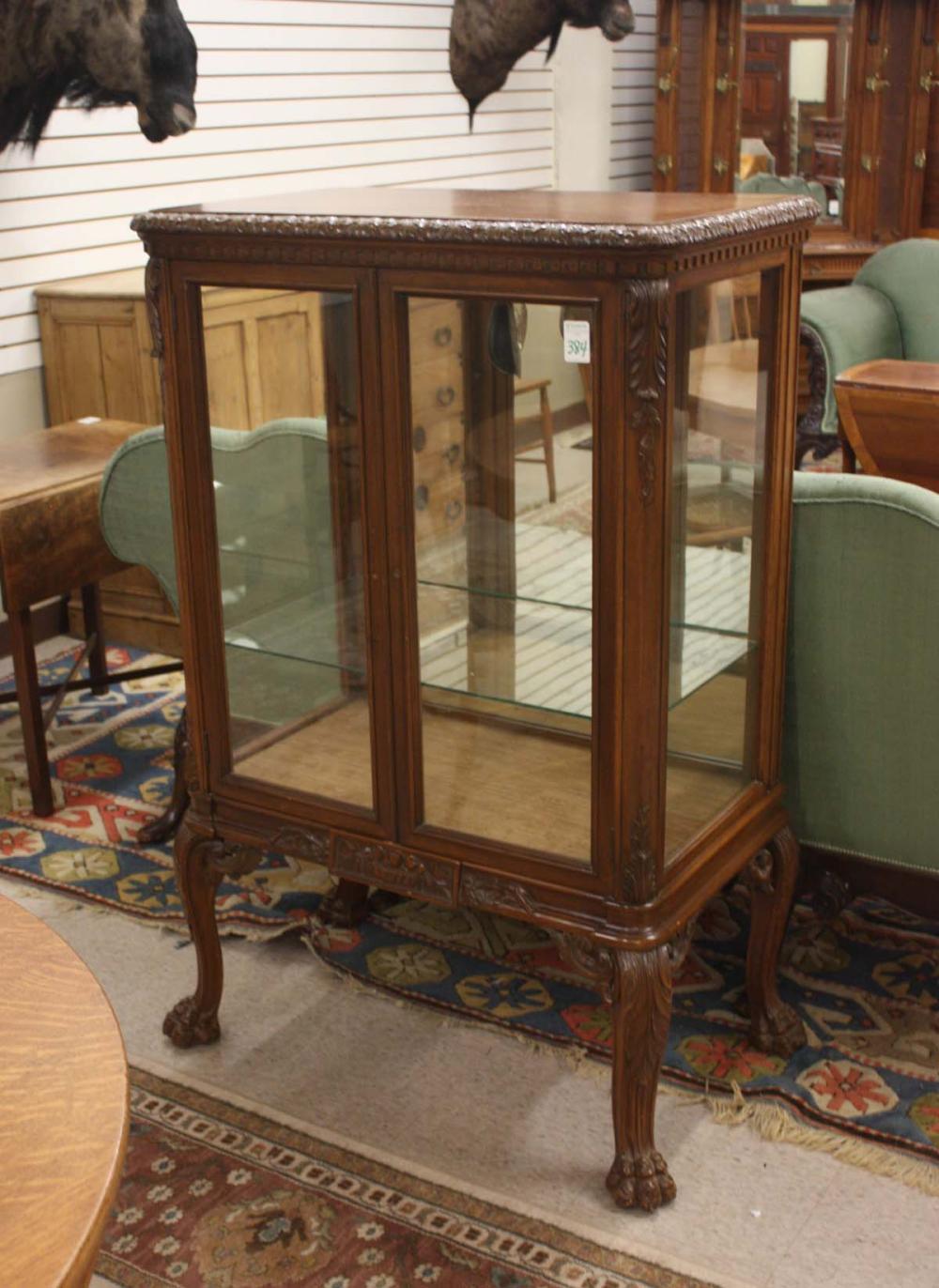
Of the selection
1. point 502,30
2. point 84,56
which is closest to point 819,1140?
point 84,56

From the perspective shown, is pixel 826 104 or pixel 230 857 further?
pixel 826 104

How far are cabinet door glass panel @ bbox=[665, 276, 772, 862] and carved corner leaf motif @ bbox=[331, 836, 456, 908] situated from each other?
37 cm

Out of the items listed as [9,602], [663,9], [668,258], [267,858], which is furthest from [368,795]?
[663,9]

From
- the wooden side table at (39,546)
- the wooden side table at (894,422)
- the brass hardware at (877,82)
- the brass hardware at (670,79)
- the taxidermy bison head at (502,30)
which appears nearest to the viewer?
the wooden side table at (39,546)

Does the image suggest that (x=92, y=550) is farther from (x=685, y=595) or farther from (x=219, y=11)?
(x=219, y=11)

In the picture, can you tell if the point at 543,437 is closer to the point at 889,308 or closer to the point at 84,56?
the point at 84,56

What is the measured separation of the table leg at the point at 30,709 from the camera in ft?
12.1

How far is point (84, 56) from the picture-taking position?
474 centimetres

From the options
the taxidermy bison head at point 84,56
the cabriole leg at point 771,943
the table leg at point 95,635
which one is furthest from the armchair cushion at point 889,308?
the cabriole leg at point 771,943

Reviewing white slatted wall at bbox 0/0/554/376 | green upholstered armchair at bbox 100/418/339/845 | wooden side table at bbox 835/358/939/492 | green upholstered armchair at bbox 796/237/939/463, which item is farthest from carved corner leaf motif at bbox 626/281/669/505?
green upholstered armchair at bbox 796/237/939/463

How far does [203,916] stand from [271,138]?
3958 mm

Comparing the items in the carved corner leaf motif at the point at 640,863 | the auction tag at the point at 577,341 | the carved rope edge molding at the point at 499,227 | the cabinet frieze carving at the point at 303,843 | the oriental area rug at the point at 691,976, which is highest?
the carved rope edge molding at the point at 499,227

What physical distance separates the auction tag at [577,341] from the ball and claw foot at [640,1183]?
1255mm

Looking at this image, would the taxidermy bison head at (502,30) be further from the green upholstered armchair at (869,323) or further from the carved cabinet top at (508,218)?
the carved cabinet top at (508,218)
